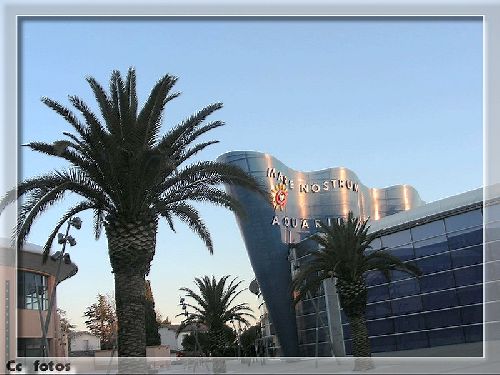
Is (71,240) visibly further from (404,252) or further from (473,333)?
(473,333)

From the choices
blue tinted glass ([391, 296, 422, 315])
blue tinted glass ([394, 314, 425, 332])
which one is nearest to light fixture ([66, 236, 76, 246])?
blue tinted glass ([391, 296, 422, 315])

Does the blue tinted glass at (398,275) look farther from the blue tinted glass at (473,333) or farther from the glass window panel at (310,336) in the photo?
the glass window panel at (310,336)

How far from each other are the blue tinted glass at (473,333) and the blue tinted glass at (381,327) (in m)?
6.99

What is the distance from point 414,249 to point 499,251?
21.0 ft

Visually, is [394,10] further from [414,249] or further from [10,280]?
[414,249]

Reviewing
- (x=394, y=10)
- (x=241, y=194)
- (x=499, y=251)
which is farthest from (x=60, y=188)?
(x=241, y=194)

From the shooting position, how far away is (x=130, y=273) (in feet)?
60.0

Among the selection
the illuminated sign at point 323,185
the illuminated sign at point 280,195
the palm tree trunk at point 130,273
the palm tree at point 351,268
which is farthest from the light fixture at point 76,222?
the illuminated sign at point 323,185

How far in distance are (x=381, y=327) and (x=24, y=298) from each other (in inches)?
994

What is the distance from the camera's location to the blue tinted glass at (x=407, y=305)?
43.9 meters

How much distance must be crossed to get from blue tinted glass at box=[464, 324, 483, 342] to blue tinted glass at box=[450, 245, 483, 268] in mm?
3884

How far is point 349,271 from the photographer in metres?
31.1

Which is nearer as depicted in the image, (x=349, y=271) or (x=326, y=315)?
(x=349, y=271)

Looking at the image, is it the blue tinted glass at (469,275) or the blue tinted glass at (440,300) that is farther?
the blue tinted glass at (440,300)
